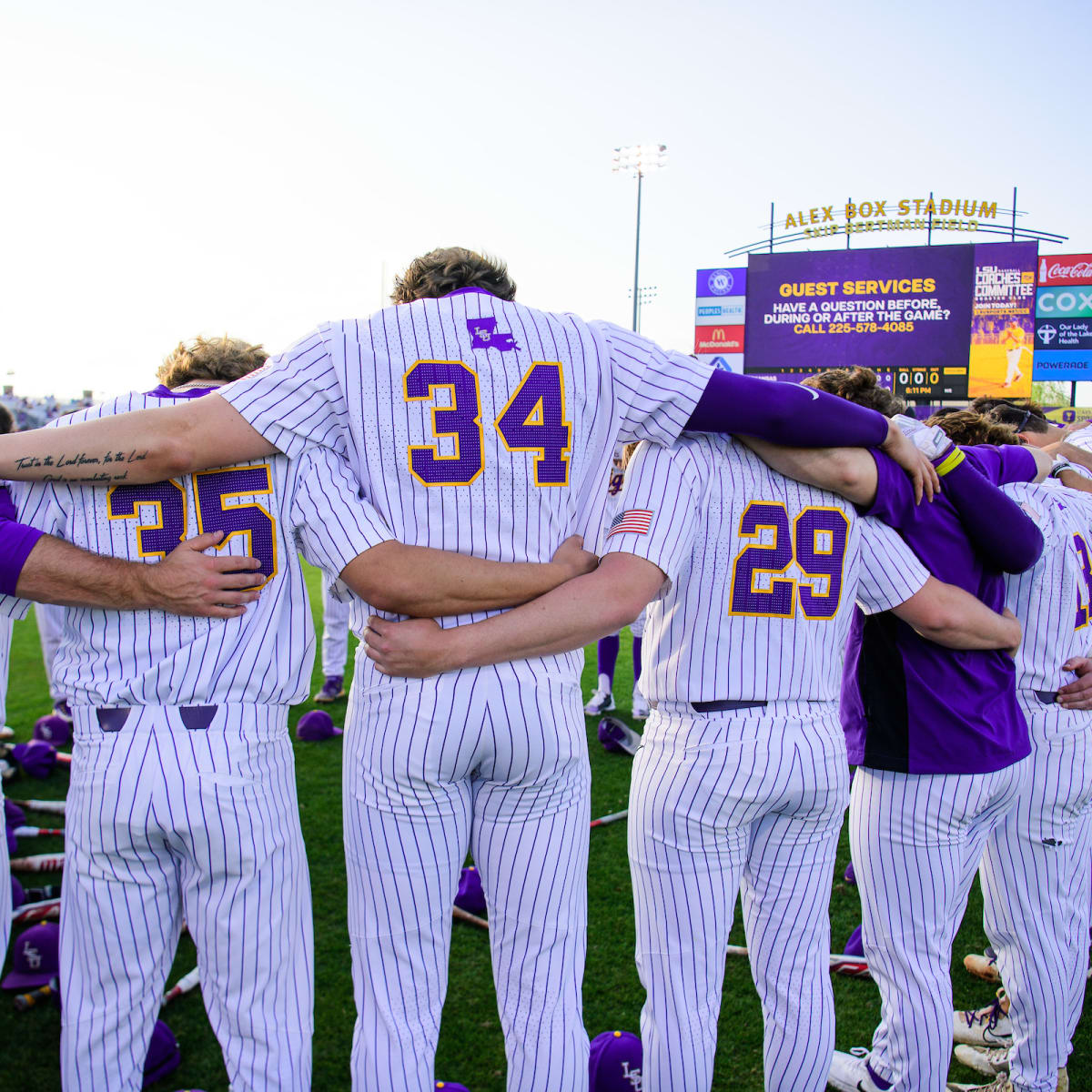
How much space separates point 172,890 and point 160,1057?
102 centimetres

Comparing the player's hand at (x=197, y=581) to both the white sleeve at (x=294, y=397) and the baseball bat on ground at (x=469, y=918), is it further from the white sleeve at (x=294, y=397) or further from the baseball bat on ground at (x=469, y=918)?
the baseball bat on ground at (x=469, y=918)

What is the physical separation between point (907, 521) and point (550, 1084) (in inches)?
61.4

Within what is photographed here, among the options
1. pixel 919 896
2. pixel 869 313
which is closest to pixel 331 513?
pixel 919 896

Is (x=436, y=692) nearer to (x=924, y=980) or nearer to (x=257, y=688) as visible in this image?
(x=257, y=688)

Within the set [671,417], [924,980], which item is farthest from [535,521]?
[924,980]

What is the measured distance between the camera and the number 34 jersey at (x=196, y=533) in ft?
6.53


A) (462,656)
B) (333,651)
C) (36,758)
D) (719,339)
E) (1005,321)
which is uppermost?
(1005,321)

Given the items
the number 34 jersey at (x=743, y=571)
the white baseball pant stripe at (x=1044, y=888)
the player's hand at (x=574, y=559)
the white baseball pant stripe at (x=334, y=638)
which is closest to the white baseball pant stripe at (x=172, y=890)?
the player's hand at (x=574, y=559)

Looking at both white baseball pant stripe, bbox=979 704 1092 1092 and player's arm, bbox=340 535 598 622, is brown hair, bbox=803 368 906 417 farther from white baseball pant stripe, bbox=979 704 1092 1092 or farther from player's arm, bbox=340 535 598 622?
player's arm, bbox=340 535 598 622

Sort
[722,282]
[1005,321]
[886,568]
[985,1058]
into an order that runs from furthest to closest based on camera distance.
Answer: [722,282]
[1005,321]
[985,1058]
[886,568]

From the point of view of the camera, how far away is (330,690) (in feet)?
23.7

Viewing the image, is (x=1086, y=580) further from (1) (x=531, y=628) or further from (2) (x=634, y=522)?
(1) (x=531, y=628)

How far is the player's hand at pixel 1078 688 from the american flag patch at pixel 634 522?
4.79ft

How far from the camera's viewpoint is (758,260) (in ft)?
73.9
